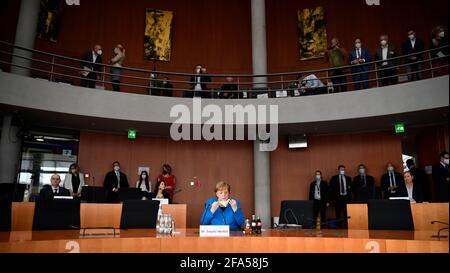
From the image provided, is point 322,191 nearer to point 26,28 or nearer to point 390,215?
point 390,215

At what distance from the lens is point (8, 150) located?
27.7 ft

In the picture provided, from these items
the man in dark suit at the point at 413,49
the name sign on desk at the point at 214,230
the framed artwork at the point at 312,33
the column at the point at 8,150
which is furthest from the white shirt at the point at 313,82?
the column at the point at 8,150

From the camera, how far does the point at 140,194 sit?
8.23 meters

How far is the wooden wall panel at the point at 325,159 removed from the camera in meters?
10.3

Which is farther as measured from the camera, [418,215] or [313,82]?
[313,82]

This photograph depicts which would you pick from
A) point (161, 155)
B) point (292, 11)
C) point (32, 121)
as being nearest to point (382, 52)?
point (292, 11)

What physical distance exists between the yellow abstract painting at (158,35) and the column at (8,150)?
15.8 ft

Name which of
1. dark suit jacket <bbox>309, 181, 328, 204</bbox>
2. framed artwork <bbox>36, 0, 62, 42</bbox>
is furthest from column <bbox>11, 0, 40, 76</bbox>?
dark suit jacket <bbox>309, 181, 328, 204</bbox>

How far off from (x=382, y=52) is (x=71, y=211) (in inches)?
298

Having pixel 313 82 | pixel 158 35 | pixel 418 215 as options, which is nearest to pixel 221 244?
pixel 418 215

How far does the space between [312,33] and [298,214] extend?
326 inches

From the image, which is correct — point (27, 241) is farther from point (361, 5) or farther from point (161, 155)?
point (361, 5)

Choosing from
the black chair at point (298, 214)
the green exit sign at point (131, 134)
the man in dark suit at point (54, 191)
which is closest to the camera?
the black chair at point (298, 214)

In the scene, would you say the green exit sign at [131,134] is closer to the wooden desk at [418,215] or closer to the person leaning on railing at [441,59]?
the wooden desk at [418,215]
